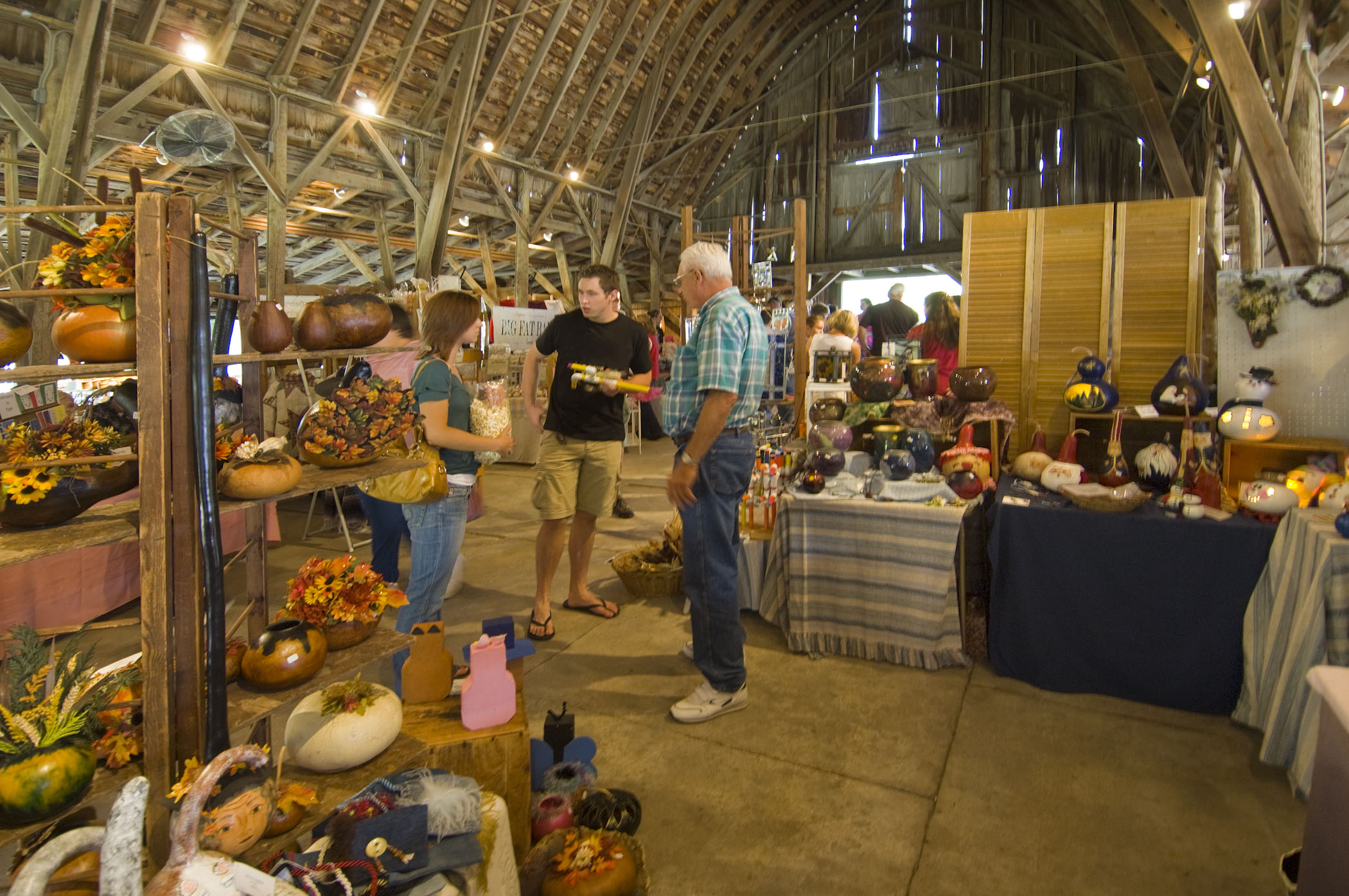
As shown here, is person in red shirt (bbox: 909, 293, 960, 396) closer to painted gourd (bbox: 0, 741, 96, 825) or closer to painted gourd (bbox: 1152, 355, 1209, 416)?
painted gourd (bbox: 1152, 355, 1209, 416)

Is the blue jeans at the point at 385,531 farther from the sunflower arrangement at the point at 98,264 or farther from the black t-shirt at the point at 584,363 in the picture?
the sunflower arrangement at the point at 98,264

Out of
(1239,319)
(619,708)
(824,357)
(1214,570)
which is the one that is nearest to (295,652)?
(619,708)

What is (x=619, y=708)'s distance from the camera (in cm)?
280

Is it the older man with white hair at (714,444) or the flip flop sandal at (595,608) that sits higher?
the older man with white hair at (714,444)

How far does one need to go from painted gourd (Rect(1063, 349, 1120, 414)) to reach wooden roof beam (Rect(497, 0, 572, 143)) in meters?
6.54

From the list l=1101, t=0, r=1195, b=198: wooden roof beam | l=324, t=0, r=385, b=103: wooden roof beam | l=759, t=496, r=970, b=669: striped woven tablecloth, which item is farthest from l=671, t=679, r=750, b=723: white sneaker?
l=1101, t=0, r=1195, b=198: wooden roof beam

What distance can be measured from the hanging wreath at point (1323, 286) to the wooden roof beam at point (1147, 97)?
4950 millimetres

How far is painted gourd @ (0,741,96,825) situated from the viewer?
1.16 meters

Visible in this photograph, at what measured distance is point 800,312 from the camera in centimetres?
560

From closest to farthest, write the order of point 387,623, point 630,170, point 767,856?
point 767,856
point 387,623
point 630,170

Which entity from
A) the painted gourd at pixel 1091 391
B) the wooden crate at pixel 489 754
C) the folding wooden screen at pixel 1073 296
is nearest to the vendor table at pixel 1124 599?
the painted gourd at pixel 1091 391

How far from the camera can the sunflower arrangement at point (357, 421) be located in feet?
5.49

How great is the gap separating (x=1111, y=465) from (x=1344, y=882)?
6.50 feet

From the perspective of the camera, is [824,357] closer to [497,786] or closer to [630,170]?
[497,786]
